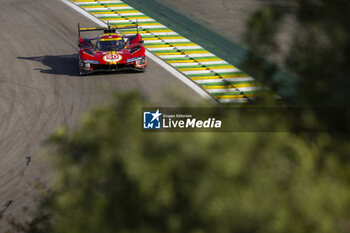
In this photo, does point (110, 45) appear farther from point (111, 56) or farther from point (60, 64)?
point (60, 64)

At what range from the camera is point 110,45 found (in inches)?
661

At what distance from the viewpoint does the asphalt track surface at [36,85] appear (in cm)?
1140

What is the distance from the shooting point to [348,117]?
152 inches

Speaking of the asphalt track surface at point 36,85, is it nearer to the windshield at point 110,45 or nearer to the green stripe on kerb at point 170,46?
the green stripe on kerb at point 170,46

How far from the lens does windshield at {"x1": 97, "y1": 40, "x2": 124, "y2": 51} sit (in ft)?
54.7

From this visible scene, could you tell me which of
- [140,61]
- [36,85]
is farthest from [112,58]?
[36,85]

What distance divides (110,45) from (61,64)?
2551 mm

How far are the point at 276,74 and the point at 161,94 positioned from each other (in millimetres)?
1170

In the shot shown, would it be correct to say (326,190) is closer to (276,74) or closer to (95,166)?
(276,74)

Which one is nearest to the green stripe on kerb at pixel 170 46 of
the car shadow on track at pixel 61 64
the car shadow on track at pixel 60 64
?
the car shadow on track at pixel 61 64

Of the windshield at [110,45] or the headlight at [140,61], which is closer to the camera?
Result: the headlight at [140,61]

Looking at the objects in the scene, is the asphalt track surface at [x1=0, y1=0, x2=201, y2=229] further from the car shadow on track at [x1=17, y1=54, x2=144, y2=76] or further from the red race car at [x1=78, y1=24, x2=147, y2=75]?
the red race car at [x1=78, y1=24, x2=147, y2=75]

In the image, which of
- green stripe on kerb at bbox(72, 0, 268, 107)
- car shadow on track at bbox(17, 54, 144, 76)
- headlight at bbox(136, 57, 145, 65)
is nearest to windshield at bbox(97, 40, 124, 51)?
headlight at bbox(136, 57, 145, 65)

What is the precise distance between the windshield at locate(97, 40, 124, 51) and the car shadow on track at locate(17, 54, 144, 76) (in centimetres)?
97
